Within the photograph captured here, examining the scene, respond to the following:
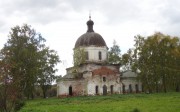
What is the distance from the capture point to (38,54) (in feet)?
175

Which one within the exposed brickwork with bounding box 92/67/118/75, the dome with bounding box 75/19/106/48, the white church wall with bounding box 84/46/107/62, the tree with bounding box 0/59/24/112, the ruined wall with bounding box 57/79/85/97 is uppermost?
the dome with bounding box 75/19/106/48

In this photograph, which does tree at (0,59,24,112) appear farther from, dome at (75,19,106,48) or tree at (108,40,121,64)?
tree at (108,40,121,64)

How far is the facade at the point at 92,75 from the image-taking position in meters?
55.1

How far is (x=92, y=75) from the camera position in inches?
2167

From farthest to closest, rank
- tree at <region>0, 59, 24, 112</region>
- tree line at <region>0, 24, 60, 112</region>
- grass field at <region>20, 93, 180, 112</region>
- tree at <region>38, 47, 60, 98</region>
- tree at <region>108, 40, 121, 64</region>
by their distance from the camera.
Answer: tree at <region>108, 40, 121, 64</region> < tree at <region>38, 47, 60, 98</region> < tree line at <region>0, 24, 60, 112</region> < grass field at <region>20, 93, 180, 112</region> < tree at <region>0, 59, 24, 112</region>

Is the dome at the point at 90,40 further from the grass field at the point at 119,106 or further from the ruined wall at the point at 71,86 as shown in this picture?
the grass field at the point at 119,106

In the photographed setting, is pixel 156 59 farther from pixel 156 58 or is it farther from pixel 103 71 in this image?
pixel 103 71

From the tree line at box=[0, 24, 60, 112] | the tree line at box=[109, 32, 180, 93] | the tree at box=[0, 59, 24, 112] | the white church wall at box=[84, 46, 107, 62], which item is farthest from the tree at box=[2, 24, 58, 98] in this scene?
the tree at box=[0, 59, 24, 112]

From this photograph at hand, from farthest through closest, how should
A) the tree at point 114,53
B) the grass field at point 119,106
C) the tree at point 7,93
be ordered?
the tree at point 114,53, the grass field at point 119,106, the tree at point 7,93

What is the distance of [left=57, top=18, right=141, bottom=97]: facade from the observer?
5512 cm

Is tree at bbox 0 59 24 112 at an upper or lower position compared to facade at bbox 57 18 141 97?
lower

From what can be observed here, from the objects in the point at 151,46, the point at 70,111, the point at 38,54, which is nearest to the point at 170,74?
the point at 151,46

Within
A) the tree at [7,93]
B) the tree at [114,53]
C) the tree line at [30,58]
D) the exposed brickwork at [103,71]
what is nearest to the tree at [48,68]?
the tree line at [30,58]

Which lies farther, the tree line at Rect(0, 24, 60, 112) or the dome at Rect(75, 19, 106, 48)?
the dome at Rect(75, 19, 106, 48)
